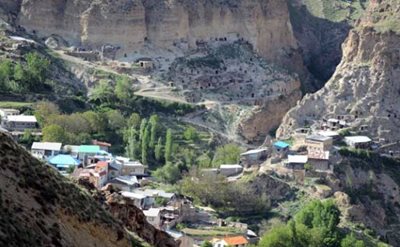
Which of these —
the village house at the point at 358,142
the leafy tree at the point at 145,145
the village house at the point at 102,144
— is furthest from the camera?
the leafy tree at the point at 145,145

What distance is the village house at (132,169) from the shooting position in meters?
63.8

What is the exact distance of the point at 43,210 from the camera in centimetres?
2177

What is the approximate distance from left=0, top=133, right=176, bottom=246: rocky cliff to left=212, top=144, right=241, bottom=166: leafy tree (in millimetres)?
46260

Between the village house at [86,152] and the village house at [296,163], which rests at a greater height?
the village house at [86,152]

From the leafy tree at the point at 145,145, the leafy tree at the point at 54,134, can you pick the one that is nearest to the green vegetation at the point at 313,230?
the leafy tree at the point at 145,145

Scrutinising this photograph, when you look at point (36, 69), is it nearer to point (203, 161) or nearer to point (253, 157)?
point (203, 161)

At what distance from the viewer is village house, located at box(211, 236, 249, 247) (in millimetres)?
53188

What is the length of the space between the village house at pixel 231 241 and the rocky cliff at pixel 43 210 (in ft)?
94.5

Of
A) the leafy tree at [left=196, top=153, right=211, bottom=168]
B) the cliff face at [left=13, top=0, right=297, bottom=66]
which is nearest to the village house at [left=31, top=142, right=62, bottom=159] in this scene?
the leafy tree at [left=196, top=153, right=211, bottom=168]

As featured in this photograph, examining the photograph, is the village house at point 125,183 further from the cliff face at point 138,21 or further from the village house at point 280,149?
the cliff face at point 138,21

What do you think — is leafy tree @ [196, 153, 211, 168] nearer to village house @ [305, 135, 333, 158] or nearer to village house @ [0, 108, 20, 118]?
village house @ [305, 135, 333, 158]

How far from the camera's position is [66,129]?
230ft

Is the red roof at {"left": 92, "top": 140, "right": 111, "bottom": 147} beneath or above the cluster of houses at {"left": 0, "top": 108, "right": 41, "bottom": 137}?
beneath

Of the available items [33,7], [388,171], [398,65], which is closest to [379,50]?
[398,65]
